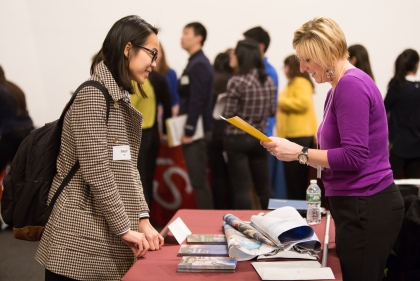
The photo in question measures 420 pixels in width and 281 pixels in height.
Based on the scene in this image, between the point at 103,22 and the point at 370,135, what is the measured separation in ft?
13.4

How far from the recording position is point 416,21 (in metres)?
4.82

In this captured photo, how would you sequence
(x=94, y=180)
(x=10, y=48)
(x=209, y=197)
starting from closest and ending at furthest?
(x=94, y=180), (x=209, y=197), (x=10, y=48)

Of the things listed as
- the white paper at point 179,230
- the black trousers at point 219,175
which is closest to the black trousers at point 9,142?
the black trousers at point 219,175

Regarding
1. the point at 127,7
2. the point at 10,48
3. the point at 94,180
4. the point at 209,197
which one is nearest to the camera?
Answer: the point at 94,180

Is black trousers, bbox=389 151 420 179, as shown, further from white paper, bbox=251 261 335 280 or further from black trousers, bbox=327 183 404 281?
white paper, bbox=251 261 335 280

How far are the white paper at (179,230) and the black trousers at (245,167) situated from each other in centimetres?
173

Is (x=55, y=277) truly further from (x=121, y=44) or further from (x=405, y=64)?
(x=405, y=64)

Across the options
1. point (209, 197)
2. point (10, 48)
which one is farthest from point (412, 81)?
point (10, 48)

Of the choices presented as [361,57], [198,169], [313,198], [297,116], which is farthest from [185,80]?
[313,198]

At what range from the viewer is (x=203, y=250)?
70.0 inches

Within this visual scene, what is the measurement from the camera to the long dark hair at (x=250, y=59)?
3.61m

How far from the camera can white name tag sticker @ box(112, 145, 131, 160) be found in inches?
65.0

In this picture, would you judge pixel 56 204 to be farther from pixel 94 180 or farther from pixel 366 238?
pixel 366 238

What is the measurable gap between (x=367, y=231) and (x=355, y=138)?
31cm
